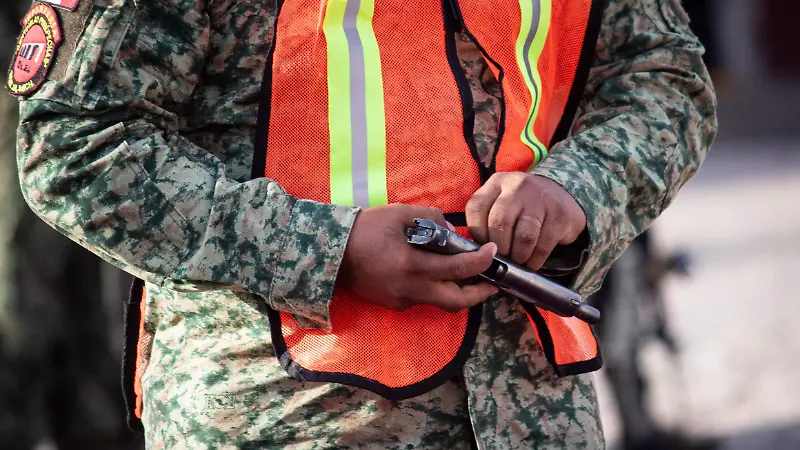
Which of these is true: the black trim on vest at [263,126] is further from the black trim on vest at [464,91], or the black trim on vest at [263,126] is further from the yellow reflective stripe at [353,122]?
the black trim on vest at [464,91]

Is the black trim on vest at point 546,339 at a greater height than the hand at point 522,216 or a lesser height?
lesser

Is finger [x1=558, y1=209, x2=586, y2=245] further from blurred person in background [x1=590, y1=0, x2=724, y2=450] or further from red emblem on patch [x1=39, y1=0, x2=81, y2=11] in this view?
blurred person in background [x1=590, y1=0, x2=724, y2=450]

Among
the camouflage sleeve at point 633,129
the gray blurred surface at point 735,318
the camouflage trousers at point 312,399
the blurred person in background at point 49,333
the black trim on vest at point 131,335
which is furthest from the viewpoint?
the gray blurred surface at point 735,318

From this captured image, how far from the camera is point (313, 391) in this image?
1535mm

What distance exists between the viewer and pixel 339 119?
1.55m

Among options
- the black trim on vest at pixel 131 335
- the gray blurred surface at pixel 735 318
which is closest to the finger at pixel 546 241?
the black trim on vest at pixel 131 335

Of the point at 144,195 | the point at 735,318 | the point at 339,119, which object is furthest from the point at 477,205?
the point at 735,318

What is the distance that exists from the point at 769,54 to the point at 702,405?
31.1ft

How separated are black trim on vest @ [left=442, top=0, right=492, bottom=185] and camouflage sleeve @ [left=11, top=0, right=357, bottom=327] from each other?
24 centimetres

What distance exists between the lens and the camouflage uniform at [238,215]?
1463mm

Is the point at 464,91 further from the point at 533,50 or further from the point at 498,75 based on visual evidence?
the point at 533,50

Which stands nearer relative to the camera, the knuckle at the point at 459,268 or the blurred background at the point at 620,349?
the knuckle at the point at 459,268

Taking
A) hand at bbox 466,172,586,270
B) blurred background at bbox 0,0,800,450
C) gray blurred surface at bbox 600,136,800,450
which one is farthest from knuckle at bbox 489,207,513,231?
gray blurred surface at bbox 600,136,800,450

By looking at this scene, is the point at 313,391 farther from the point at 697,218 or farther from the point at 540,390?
the point at 697,218
